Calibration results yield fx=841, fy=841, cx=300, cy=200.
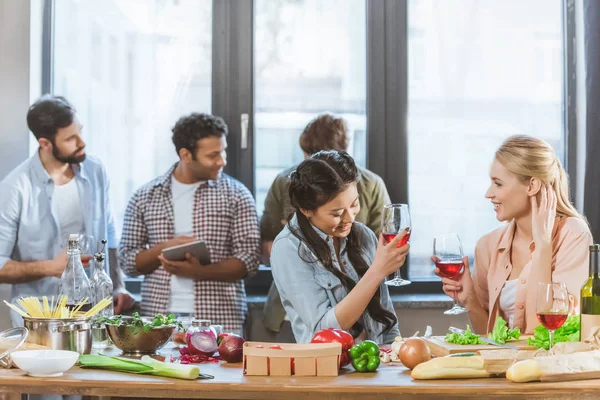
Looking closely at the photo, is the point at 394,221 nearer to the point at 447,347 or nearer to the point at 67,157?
the point at 447,347

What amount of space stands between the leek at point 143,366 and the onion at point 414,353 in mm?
570

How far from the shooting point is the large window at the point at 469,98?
4.81m

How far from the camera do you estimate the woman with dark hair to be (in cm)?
275

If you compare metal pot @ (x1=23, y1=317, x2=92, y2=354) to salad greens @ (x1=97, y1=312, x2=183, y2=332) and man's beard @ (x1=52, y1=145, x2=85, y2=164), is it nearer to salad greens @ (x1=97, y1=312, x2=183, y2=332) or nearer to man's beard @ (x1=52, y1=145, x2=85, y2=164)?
salad greens @ (x1=97, y1=312, x2=183, y2=332)

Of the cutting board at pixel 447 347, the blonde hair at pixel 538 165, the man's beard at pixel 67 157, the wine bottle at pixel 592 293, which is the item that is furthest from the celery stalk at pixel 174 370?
the man's beard at pixel 67 157

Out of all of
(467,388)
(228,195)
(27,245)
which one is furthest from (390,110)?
(467,388)

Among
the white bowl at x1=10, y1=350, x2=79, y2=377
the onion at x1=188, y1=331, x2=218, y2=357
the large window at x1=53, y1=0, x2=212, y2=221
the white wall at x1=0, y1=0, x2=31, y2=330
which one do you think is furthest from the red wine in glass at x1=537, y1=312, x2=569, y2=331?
the white wall at x1=0, y1=0, x2=31, y2=330

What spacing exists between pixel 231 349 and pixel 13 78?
270 cm

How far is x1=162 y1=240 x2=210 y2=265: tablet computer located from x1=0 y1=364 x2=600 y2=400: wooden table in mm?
1615

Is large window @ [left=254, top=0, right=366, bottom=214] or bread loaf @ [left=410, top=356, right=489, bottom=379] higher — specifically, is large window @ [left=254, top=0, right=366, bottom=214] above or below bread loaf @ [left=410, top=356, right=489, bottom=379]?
above

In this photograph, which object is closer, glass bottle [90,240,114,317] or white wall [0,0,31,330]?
glass bottle [90,240,114,317]

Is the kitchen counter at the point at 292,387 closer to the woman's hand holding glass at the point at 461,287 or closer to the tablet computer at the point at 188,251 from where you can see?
the woman's hand holding glass at the point at 461,287

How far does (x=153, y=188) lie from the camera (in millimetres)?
4258

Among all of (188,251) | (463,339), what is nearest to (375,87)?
(188,251)
